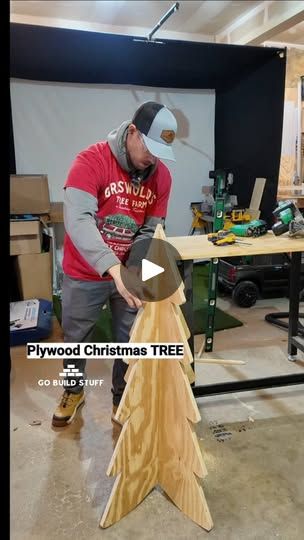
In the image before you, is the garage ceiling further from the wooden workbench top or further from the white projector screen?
the wooden workbench top

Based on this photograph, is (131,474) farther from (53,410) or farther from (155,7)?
(155,7)

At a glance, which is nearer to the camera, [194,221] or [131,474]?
[131,474]

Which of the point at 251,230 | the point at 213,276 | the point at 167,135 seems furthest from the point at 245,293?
the point at 167,135

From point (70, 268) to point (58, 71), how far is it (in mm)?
2597

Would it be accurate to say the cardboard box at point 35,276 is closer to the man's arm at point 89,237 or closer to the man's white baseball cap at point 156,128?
the man's arm at point 89,237

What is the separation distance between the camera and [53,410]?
1921mm

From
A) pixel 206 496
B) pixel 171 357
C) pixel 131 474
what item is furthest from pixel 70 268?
pixel 206 496

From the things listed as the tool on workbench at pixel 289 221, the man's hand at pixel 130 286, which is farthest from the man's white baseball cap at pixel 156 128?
the tool on workbench at pixel 289 221

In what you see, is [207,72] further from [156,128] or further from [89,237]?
[89,237]

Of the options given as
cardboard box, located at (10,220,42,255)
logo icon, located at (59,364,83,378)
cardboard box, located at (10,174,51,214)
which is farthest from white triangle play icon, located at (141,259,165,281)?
cardboard box, located at (10,174,51,214)

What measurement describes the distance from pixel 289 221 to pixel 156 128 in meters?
0.85

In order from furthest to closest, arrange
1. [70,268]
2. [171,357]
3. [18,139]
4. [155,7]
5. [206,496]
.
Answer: [18,139] → [155,7] → [70,268] → [206,496] → [171,357]

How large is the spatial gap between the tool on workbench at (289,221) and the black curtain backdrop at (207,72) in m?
1.78

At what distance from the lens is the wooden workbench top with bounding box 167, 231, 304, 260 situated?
155cm
